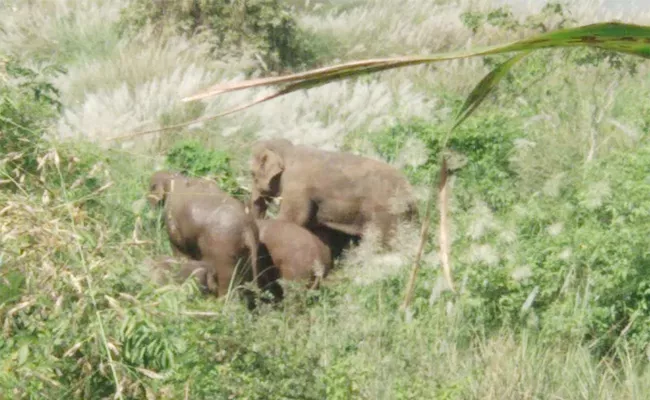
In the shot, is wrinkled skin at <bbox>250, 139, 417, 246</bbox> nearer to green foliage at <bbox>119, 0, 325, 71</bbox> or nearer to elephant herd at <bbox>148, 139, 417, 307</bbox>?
elephant herd at <bbox>148, 139, 417, 307</bbox>

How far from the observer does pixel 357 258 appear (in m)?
6.85

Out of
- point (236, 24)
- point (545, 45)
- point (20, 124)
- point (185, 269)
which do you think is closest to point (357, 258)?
point (185, 269)

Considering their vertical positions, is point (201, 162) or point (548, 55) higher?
point (548, 55)

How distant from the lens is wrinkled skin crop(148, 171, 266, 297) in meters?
6.54

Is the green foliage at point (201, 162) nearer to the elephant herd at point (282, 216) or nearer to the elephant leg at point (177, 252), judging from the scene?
the elephant herd at point (282, 216)

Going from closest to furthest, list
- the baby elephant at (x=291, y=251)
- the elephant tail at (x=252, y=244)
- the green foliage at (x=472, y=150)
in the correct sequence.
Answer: the elephant tail at (x=252, y=244), the baby elephant at (x=291, y=251), the green foliage at (x=472, y=150)

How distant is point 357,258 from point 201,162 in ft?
5.10

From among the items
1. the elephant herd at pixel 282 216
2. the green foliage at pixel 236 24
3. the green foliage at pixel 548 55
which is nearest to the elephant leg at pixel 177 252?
the elephant herd at pixel 282 216

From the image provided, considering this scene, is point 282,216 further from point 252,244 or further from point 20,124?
point 20,124

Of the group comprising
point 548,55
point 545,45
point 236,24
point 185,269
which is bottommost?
point 236,24

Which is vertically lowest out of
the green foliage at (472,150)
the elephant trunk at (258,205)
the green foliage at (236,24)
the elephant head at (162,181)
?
the green foliage at (236,24)

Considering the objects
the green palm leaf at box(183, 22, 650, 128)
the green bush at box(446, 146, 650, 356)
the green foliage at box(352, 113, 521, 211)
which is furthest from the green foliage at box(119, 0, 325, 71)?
the green palm leaf at box(183, 22, 650, 128)

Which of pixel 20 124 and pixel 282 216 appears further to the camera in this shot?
pixel 282 216

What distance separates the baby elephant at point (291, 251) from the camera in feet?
22.4
